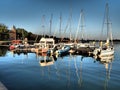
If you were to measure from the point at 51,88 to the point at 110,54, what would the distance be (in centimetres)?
4517

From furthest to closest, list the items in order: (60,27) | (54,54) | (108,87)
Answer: (60,27)
(54,54)
(108,87)

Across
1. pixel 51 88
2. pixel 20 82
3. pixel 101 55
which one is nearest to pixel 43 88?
pixel 51 88

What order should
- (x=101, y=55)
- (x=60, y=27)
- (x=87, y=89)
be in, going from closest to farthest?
(x=87, y=89) < (x=101, y=55) < (x=60, y=27)

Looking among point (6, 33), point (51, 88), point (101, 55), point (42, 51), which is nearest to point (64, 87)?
point (51, 88)

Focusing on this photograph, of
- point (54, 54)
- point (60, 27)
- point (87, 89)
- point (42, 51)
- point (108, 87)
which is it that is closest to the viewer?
point (87, 89)

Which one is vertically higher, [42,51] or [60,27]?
[60,27]

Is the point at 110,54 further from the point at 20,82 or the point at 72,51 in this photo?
the point at 20,82

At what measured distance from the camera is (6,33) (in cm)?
19938

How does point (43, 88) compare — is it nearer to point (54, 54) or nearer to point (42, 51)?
point (54, 54)

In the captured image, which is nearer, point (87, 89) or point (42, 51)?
point (87, 89)

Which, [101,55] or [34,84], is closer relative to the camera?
[34,84]

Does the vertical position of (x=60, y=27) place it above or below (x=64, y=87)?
above

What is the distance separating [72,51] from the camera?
266ft

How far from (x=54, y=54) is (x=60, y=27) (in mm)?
25895
